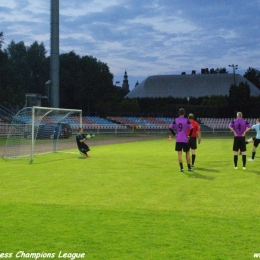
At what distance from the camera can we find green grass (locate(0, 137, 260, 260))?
20.7 feet

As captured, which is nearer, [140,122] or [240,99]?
[140,122]

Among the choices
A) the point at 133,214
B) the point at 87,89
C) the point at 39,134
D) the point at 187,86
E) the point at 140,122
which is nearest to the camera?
the point at 133,214

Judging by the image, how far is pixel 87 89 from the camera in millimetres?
79562

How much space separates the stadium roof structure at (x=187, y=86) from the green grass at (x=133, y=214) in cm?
8949

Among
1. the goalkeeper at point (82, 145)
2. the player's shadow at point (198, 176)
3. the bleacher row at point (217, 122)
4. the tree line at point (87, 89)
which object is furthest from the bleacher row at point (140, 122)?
the player's shadow at point (198, 176)

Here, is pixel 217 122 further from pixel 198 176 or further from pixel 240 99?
pixel 198 176

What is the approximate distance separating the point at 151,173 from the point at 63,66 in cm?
7356

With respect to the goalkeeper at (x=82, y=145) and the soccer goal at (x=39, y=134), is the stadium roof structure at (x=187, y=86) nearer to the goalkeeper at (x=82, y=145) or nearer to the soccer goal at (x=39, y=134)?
the soccer goal at (x=39, y=134)

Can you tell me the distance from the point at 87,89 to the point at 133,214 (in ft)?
237

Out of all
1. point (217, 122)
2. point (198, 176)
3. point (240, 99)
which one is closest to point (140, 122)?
point (217, 122)

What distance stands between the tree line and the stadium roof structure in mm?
17523

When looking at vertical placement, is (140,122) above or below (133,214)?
above

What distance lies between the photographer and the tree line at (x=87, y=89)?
7175 centimetres

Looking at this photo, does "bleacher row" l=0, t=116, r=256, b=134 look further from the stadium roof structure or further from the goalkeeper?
the stadium roof structure
